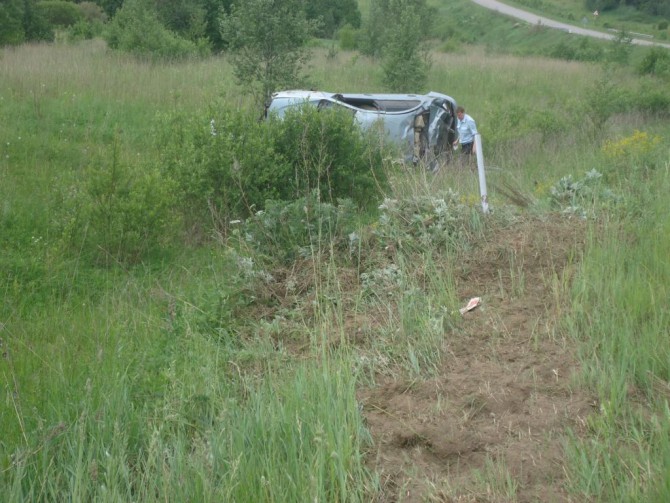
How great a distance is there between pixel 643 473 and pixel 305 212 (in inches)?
173

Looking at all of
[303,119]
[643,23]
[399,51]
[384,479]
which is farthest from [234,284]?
[643,23]

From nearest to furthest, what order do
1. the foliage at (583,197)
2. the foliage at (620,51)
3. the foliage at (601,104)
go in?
the foliage at (583,197)
the foliage at (601,104)
the foliage at (620,51)

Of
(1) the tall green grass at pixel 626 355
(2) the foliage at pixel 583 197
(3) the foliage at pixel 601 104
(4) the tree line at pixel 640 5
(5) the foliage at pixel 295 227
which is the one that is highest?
(1) the tall green grass at pixel 626 355

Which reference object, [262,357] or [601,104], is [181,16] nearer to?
[601,104]

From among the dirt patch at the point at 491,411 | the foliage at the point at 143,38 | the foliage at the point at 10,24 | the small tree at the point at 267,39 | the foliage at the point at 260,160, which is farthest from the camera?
the foliage at the point at 10,24

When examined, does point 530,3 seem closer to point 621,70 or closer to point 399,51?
point 621,70

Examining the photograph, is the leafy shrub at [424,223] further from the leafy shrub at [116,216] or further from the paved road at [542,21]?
the paved road at [542,21]

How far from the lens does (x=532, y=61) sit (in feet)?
103

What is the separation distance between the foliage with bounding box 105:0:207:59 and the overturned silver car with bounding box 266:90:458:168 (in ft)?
28.7

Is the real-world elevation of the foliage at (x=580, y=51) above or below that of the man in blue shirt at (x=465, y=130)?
below

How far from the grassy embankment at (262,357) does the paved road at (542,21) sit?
36966 millimetres

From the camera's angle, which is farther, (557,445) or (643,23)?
(643,23)

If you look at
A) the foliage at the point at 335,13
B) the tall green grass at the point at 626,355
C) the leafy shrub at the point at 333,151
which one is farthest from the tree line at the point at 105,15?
the foliage at the point at 335,13

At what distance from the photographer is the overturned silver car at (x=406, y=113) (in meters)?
13.5
